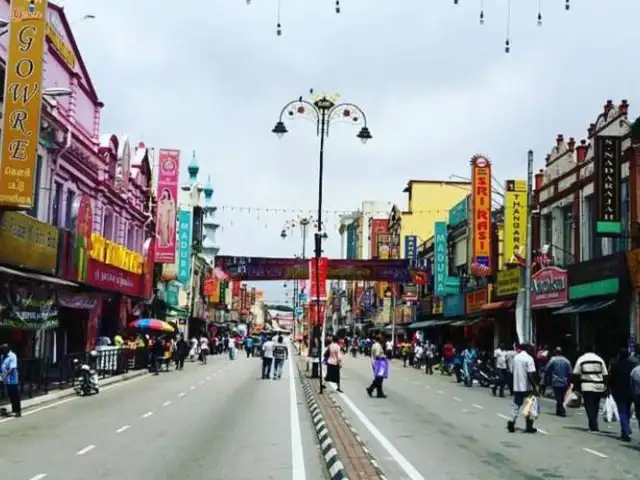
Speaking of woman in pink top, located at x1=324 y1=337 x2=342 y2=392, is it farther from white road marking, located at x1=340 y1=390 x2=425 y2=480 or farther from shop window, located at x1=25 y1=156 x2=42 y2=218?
shop window, located at x1=25 y1=156 x2=42 y2=218

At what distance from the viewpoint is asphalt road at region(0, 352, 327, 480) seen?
37.8 ft

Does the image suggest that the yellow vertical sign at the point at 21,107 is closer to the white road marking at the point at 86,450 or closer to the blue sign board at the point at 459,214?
the white road marking at the point at 86,450

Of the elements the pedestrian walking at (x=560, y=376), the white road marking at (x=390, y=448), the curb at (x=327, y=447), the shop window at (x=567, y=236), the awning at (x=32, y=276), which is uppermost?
the shop window at (x=567, y=236)

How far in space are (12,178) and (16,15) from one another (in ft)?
15.1

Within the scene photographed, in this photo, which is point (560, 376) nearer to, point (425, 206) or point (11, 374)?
point (11, 374)

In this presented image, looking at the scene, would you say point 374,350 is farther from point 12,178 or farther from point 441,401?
point 12,178

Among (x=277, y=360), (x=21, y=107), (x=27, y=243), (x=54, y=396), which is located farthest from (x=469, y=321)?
(x=21, y=107)

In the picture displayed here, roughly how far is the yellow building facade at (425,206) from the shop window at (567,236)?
40627 millimetres

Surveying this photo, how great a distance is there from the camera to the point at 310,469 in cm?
1162

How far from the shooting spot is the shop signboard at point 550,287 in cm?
3219

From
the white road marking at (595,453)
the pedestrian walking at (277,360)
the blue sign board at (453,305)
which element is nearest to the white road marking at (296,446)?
the white road marking at (595,453)

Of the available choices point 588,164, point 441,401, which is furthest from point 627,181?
point 441,401

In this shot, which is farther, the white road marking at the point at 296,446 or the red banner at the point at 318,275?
the red banner at the point at 318,275

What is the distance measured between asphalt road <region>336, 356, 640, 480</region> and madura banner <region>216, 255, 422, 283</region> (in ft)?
113
